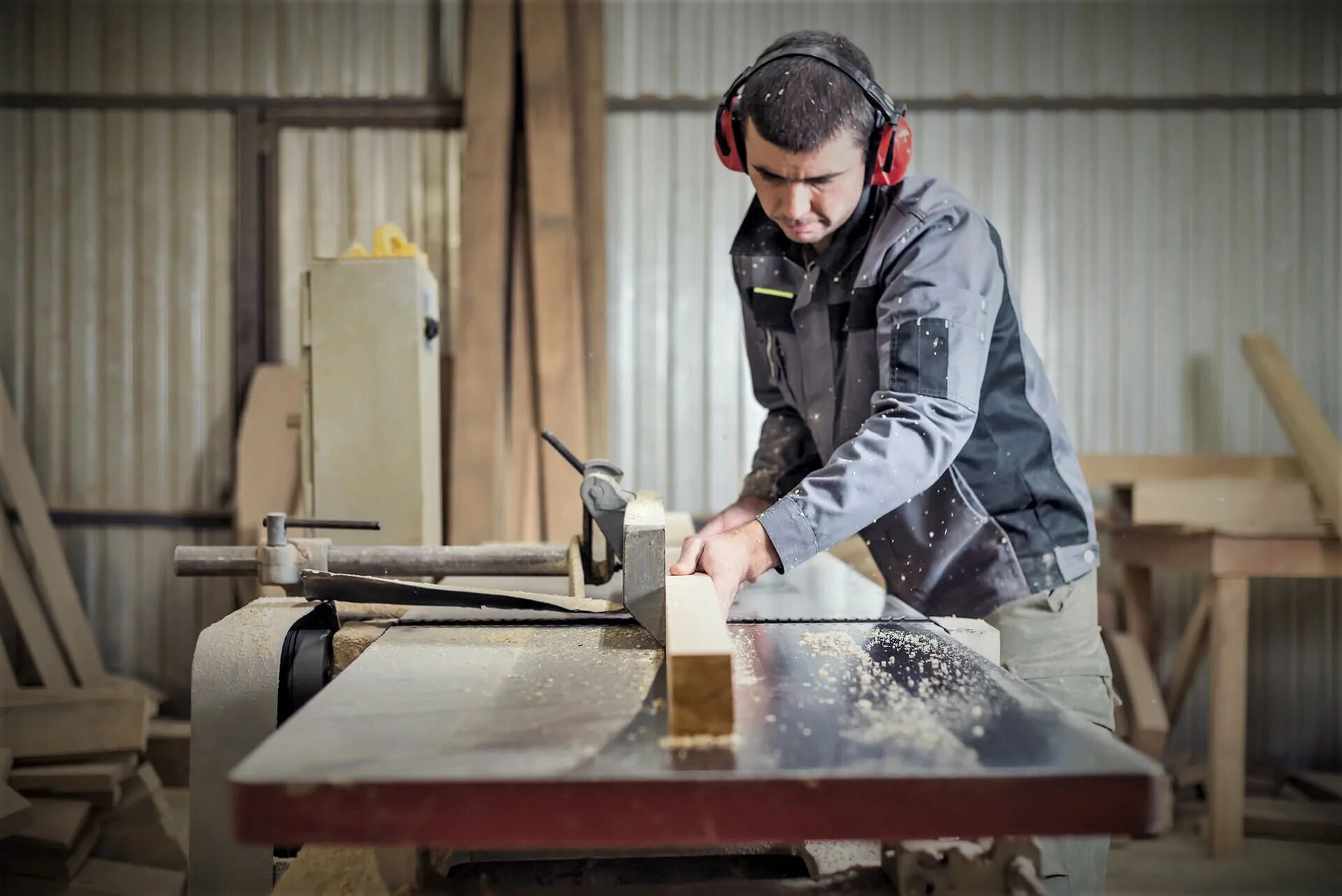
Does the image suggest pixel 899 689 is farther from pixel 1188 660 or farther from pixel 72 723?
pixel 72 723

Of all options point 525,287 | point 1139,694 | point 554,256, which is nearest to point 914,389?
point 554,256

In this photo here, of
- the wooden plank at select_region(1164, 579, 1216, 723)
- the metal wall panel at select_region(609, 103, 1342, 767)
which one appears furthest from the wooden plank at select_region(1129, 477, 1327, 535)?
the metal wall panel at select_region(609, 103, 1342, 767)

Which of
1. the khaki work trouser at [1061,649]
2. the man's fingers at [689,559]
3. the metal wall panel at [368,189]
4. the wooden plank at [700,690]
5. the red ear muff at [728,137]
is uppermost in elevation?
the metal wall panel at [368,189]

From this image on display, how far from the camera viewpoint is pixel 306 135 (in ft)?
12.0

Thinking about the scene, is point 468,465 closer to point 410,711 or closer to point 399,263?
point 399,263

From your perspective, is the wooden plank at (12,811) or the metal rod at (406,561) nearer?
the metal rod at (406,561)

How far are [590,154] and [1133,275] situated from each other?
224cm

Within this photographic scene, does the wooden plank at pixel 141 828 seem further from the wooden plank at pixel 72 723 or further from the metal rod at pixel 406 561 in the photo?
the metal rod at pixel 406 561

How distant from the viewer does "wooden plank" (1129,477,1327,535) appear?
9.34ft

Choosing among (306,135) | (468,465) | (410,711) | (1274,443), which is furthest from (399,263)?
(1274,443)

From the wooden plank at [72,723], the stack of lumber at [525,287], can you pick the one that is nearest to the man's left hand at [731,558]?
the stack of lumber at [525,287]

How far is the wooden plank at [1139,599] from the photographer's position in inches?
134

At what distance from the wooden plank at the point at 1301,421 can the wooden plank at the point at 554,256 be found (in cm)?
241

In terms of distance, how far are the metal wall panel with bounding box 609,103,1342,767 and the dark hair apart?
224cm
